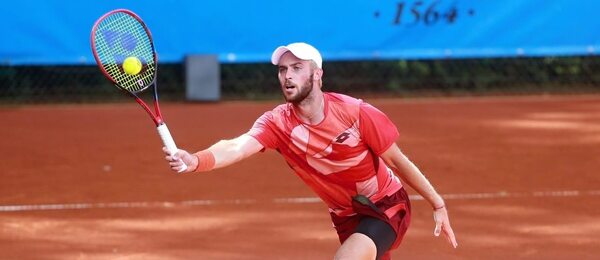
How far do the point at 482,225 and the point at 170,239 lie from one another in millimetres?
1615

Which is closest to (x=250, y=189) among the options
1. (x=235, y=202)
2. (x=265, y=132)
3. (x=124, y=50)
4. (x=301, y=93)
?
(x=235, y=202)

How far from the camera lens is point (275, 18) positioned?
10.2 meters

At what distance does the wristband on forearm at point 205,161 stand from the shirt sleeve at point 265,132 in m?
0.26

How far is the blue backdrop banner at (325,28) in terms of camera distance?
391 inches

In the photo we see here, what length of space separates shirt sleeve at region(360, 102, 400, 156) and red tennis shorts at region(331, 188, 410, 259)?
0.63ft

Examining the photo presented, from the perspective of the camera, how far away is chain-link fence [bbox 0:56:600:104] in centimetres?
1093

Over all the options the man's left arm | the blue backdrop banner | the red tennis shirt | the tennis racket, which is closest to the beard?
the red tennis shirt

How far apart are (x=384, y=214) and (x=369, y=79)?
7.49 m

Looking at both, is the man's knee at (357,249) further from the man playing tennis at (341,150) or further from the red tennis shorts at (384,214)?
the red tennis shorts at (384,214)

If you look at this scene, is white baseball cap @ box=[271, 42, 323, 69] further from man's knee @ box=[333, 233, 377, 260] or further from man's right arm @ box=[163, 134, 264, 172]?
man's knee @ box=[333, 233, 377, 260]

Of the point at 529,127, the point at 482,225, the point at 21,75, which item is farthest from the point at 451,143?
the point at 21,75

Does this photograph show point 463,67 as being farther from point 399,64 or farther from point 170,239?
point 170,239

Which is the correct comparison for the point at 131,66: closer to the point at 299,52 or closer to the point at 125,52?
the point at 125,52

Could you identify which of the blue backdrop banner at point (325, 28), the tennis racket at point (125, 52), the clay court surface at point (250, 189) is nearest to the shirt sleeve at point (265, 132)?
the tennis racket at point (125, 52)
